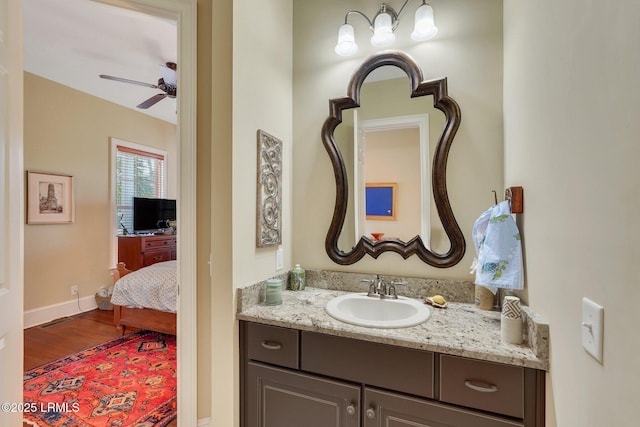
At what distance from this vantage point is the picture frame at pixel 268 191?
1530 millimetres

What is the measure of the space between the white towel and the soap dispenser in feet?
3.14

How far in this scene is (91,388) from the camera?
2.09 metres

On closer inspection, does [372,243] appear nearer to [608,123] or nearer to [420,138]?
[420,138]

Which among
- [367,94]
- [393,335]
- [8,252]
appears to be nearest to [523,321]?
[393,335]

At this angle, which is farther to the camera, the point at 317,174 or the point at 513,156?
the point at 317,174

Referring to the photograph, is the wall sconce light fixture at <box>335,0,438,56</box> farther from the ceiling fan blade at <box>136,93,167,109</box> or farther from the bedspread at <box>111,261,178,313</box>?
the bedspread at <box>111,261,178,313</box>

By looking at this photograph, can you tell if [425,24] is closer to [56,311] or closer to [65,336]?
[65,336]

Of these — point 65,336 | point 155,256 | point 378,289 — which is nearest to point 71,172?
point 155,256

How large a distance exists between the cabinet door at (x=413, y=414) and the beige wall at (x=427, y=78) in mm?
689

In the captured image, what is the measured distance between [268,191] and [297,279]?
22.1 inches

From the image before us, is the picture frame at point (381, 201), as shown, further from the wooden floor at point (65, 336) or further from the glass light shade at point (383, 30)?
the wooden floor at point (65, 336)

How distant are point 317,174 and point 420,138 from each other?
654 mm

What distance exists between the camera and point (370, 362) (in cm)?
118

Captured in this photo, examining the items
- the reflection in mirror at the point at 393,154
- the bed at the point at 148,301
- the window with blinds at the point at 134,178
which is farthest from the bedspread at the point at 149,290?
the reflection in mirror at the point at 393,154
